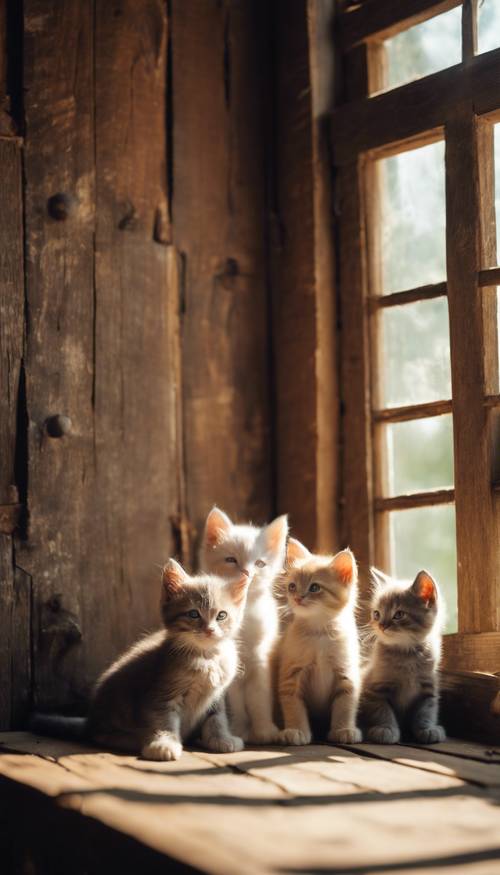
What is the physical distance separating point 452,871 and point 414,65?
9.37 feet

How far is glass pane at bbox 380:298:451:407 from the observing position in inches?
139

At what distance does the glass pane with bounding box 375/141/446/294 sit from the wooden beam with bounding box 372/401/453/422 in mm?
435

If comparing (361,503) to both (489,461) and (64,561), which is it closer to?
(489,461)

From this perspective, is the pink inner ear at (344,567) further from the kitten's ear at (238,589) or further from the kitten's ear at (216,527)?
the kitten's ear at (216,527)

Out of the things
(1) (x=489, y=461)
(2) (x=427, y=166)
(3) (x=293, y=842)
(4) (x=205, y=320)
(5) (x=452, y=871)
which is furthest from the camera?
(4) (x=205, y=320)

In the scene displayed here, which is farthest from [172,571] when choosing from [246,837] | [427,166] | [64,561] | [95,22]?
[95,22]

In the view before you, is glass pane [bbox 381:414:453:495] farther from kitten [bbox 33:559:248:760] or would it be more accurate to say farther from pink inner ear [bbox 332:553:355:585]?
kitten [bbox 33:559:248:760]

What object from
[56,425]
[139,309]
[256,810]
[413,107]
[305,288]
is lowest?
[256,810]

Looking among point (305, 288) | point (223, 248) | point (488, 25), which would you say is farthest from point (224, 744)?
point (488, 25)

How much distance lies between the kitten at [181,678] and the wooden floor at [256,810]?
115 millimetres

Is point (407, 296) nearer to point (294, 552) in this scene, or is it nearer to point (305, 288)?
point (305, 288)

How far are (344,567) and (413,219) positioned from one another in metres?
1.32

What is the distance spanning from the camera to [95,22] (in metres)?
3.67

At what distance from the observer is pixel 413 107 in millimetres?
3584
